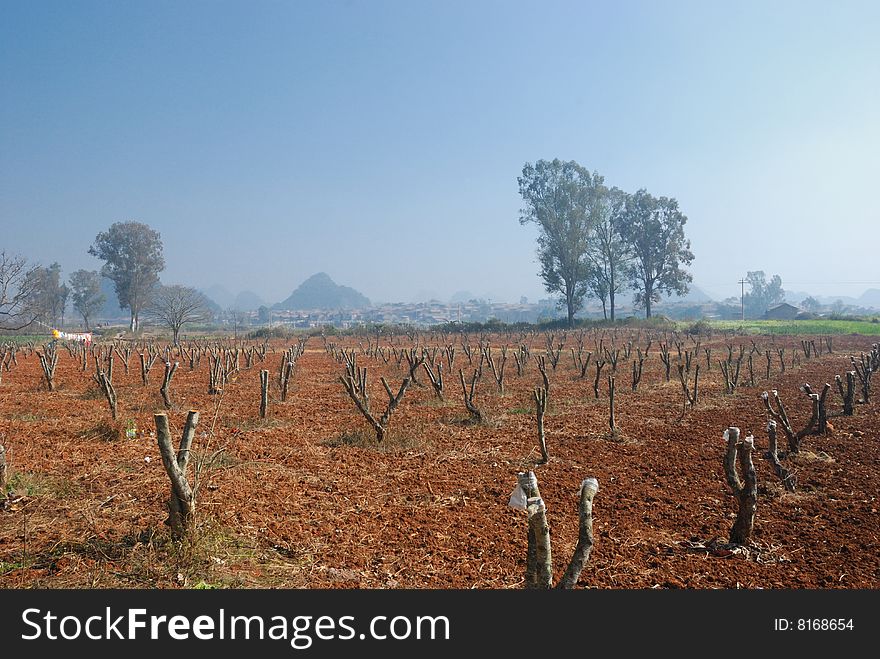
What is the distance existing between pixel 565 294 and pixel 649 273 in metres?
10.1

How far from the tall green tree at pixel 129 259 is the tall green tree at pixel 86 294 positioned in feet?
56.4

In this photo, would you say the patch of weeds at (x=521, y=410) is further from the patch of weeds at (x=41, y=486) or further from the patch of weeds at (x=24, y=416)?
the patch of weeds at (x=24, y=416)

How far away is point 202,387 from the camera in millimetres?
16594

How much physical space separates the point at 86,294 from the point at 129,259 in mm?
22317

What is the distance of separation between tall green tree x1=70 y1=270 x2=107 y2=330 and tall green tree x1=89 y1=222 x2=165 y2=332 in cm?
1718

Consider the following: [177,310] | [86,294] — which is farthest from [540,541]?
[86,294]

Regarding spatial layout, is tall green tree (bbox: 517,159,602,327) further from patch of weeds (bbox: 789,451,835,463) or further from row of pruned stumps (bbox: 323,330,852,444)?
patch of weeds (bbox: 789,451,835,463)

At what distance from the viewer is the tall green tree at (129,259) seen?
6731cm

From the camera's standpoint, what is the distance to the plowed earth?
15.0 ft

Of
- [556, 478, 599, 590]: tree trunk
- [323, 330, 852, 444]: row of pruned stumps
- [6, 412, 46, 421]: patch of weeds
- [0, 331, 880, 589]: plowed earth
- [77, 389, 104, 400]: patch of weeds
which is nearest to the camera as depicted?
[556, 478, 599, 590]: tree trunk

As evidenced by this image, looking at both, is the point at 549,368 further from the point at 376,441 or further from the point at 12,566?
the point at 12,566

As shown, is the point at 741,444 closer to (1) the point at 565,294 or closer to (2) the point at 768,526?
(2) the point at 768,526

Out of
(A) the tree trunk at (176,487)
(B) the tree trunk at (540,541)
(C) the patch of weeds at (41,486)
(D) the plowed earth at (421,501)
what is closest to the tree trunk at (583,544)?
(B) the tree trunk at (540,541)

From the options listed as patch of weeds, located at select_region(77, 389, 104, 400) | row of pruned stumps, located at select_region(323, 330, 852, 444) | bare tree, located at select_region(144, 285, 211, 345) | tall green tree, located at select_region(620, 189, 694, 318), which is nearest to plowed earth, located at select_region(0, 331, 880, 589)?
row of pruned stumps, located at select_region(323, 330, 852, 444)
